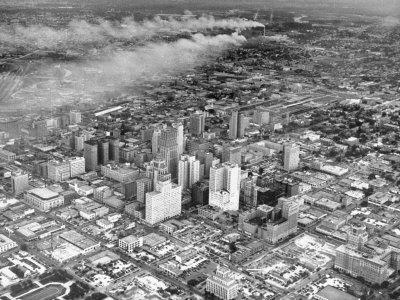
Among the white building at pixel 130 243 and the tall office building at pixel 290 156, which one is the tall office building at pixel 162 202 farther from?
the tall office building at pixel 290 156

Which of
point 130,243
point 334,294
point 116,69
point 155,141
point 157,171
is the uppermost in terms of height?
point 116,69

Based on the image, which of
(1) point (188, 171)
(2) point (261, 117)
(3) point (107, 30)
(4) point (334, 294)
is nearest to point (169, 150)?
(1) point (188, 171)

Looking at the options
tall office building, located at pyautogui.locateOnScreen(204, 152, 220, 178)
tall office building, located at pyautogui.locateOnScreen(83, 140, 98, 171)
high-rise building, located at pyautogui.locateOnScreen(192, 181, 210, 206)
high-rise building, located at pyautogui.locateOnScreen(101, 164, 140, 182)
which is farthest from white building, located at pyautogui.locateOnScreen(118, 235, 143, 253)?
tall office building, located at pyautogui.locateOnScreen(83, 140, 98, 171)

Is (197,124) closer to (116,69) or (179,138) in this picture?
(179,138)

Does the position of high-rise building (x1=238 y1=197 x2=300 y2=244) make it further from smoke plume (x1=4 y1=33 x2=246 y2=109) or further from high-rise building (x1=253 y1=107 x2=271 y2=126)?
smoke plume (x1=4 y1=33 x2=246 y2=109)

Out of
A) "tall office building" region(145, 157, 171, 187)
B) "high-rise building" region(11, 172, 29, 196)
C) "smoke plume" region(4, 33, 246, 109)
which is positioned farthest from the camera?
"smoke plume" region(4, 33, 246, 109)

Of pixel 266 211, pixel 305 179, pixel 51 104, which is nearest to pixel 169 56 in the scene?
pixel 51 104

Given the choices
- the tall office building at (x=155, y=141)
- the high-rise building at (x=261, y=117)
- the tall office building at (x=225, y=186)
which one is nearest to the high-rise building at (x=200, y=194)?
the tall office building at (x=225, y=186)
